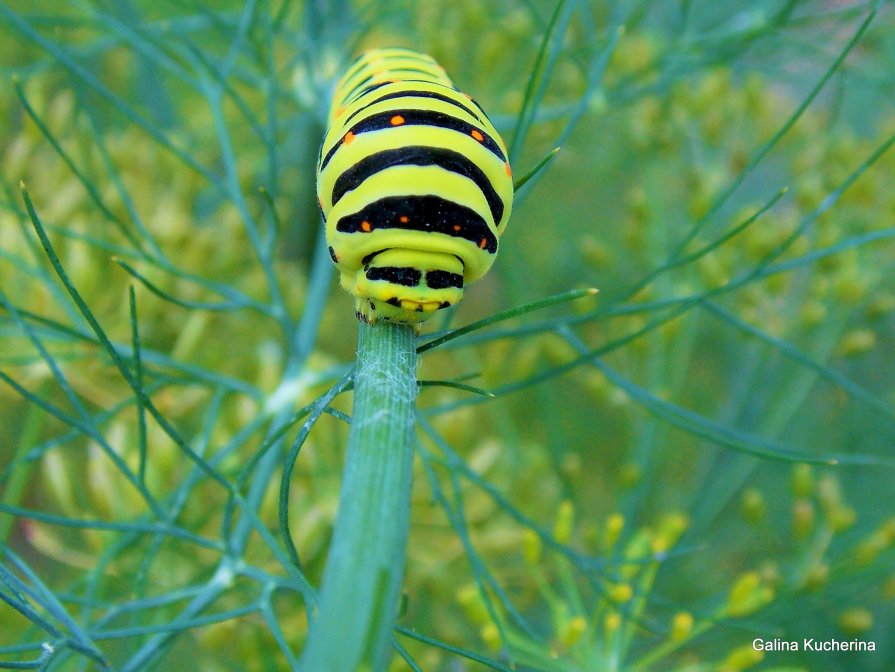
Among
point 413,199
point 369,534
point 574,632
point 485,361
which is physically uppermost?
point 485,361

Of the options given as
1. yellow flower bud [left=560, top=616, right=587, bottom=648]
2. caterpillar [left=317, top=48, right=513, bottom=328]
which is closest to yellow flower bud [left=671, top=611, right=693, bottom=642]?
yellow flower bud [left=560, top=616, right=587, bottom=648]

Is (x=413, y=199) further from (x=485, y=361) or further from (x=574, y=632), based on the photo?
(x=485, y=361)

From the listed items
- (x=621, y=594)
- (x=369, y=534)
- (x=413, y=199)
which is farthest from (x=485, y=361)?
(x=369, y=534)

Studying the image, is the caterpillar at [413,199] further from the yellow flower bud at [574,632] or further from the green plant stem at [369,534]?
the yellow flower bud at [574,632]

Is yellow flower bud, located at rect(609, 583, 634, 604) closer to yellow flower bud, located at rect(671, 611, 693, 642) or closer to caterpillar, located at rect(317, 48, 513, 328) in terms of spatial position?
yellow flower bud, located at rect(671, 611, 693, 642)

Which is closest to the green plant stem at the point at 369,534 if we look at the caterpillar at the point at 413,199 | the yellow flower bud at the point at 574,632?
the caterpillar at the point at 413,199

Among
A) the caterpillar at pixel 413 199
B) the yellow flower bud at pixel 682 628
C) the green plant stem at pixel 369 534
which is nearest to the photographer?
the green plant stem at pixel 369 534
